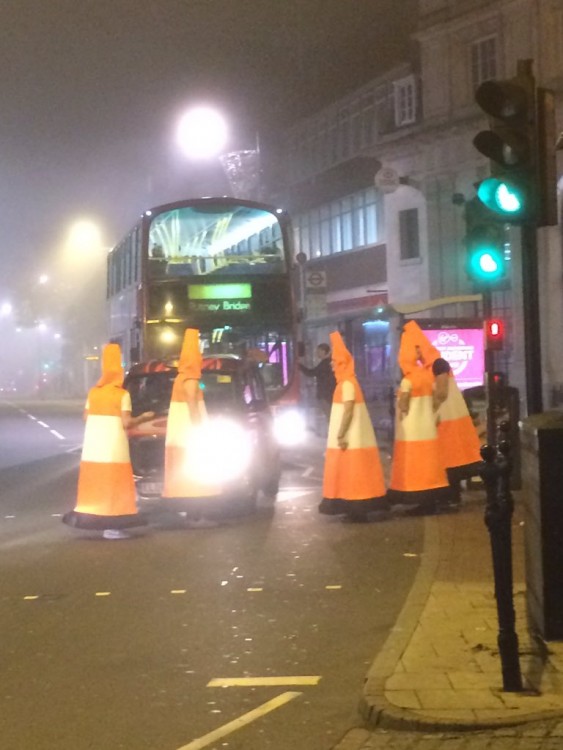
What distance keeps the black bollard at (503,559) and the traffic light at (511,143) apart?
1.58 m

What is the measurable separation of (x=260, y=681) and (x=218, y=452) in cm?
627

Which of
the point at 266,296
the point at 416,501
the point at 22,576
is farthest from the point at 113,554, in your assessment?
the point at 266,296

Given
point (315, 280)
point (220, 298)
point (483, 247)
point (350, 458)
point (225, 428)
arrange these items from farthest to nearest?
point (315, 280) → point (220, 298) → point (225, 428) → point (350, 458) → point (483, 247)

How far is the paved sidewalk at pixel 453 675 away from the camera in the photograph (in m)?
5.55

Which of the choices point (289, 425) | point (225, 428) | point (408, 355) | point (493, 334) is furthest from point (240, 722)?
point (289, 425)

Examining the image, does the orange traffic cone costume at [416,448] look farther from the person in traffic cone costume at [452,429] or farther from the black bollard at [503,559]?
the black bollard at [503,559]

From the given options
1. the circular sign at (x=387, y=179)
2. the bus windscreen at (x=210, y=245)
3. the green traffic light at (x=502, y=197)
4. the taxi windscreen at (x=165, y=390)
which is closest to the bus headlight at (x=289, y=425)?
the bus windscreen at (x=210, y=245)

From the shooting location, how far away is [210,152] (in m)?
41.3

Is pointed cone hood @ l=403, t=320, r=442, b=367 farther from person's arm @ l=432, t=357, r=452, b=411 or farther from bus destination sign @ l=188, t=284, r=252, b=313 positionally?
bus destination sign @ l=188, t=284, r=252, b=313

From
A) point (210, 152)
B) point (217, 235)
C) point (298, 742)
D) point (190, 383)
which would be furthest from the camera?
point (210, 152)

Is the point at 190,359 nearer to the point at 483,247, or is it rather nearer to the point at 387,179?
the point at 483,247

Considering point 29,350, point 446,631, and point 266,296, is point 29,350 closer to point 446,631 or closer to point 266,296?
point 266,296

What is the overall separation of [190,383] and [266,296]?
1014 centimetres

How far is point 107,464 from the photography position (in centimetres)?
1203
